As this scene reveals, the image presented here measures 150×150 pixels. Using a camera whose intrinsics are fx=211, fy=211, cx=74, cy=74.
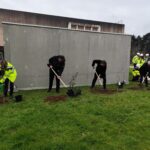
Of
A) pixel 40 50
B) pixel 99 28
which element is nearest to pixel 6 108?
pixel 40 50

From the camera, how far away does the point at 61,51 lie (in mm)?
9406

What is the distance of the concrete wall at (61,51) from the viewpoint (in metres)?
8.49

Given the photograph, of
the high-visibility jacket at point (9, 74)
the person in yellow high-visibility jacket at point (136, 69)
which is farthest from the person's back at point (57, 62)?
the person in yellow high-visibility jacket at point (136, 69)

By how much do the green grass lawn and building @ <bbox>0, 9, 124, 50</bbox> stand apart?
1100 centimetres

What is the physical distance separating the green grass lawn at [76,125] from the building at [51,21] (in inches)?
433

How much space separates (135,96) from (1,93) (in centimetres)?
502

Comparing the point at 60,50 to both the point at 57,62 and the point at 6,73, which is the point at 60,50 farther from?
the point at 6,73

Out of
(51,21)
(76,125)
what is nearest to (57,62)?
(76,125)

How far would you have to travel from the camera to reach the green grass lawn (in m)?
3.85

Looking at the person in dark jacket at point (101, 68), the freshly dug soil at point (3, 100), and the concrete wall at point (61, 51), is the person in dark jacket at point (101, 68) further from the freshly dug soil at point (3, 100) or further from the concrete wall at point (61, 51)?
the freshly dug soil at point (3, 100)

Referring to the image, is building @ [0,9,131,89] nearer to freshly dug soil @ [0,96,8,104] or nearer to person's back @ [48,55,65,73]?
person's back @ [48,55,65,73]

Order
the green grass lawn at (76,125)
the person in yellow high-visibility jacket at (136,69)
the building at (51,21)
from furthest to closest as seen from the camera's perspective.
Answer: the building at (51,21) → the person in yellow high-visibility jacket at (136,69) → the green grass lawn at (76,125)

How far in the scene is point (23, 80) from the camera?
878 cm

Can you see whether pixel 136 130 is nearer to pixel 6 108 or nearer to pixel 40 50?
pixel 6 108
